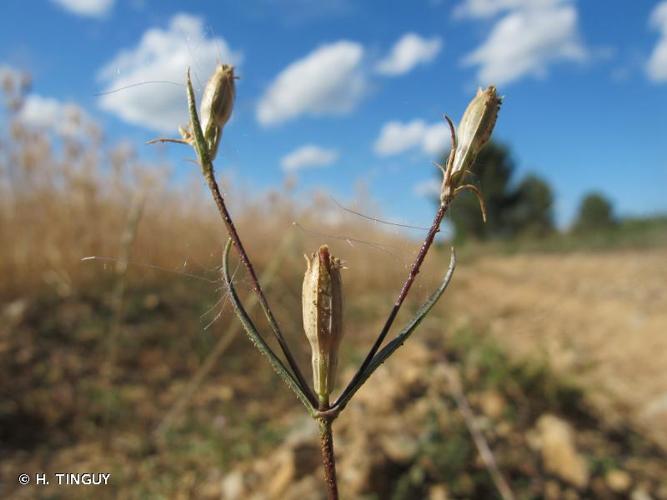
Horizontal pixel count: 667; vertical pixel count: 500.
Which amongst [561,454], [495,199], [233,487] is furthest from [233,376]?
[495,199]

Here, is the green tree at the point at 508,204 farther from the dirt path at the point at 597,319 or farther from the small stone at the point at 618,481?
the small stone at the point at 618,481

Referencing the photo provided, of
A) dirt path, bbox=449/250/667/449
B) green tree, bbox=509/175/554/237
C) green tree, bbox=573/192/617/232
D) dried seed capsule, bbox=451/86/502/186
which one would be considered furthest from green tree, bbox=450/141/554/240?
dried seed capsule, bbox=451/86/502/186

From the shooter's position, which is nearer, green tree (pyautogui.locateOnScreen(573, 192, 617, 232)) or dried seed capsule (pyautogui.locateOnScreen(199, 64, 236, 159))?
dried seed capsule (pyautogui.locateOnScreen(199, 64, 236, 159))

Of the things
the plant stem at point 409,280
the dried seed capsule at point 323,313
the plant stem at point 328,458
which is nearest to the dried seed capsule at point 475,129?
the plant stem at point 409,280

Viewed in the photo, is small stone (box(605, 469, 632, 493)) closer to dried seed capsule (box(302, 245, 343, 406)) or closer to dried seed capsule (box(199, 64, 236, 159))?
dried seed capsule (box(302, 245, 343, 406))

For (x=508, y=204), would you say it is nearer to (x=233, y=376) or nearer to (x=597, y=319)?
(x=597, y=319)

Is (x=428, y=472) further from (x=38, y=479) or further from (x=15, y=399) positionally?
(x=15, y=399)
